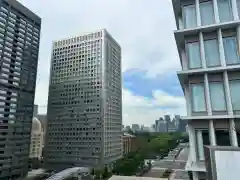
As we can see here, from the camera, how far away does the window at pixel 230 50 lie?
1051 centimetres

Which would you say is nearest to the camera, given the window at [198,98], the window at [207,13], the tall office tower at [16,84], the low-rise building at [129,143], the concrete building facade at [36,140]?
the window at [198,98]

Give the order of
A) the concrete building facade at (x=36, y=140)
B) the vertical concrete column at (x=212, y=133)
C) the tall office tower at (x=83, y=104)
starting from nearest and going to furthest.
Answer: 1. the vertical concrete column at (x=212, y=133)
2. the tall office tower at (x=83, y=104)
3. the concrete building facade at (x=36, y=140)

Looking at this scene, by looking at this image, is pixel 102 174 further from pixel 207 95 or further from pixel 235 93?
pixel 235 93

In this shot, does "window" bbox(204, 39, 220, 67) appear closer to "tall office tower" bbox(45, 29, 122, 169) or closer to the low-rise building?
"tall office tower" bbox(45, 29, 122, 169)

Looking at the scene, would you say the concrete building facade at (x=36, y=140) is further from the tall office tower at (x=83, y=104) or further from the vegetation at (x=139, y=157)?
the vegetation at (x=139, y=157)

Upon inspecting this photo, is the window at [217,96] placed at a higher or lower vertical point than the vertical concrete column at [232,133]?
higher

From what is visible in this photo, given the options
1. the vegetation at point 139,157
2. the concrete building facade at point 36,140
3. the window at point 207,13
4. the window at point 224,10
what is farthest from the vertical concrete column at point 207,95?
the concrete building facade at point 36,140

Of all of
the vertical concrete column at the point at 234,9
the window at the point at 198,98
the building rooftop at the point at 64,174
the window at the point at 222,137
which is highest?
the vertical concrete column at the point at 234,9

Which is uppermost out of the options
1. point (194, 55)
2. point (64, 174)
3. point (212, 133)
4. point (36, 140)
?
point (194, 55)

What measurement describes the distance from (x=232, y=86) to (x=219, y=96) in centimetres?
A: 81

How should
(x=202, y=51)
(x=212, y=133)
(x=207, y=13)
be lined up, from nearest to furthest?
(x=212, y=133)
(x=202, y=51)
(x=207, y=13)

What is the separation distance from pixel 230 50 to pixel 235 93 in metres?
2.33

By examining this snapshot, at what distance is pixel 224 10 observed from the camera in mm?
11141

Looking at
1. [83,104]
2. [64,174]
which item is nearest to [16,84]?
[83,104]
